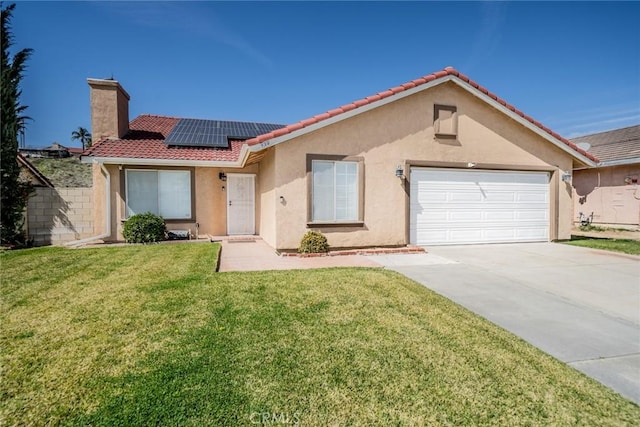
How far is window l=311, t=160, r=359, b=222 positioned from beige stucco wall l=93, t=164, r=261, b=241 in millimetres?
4509

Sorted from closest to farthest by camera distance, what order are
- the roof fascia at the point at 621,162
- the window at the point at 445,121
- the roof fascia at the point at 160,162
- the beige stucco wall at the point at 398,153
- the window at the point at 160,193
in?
the beige stucco wall at the point at 398,153
the window at the point at 445,121
the roof fascia at the point at 160,162
the window at the point at 160,193
the roof fascia at the point at 621,162

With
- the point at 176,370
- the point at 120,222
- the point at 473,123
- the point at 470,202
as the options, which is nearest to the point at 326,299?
the point at 176,370

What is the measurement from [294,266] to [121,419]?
5509 millimetres

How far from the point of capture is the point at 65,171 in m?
24.7

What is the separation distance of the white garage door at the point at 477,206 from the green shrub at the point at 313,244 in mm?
3073

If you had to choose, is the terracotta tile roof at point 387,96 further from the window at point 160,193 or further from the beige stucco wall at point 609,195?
the beige stucco wall at point 609,195

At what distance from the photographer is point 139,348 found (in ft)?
12.2

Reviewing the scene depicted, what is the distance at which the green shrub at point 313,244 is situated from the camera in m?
9.53

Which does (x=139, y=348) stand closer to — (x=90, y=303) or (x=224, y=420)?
(x=224, y=420)

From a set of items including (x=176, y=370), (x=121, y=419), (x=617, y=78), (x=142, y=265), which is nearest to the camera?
(x=121, y=419)

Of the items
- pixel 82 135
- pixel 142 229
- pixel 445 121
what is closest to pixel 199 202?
pixel 142 229

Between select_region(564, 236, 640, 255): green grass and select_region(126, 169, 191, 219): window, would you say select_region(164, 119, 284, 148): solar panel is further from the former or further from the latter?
select_region(564, 236, 640, 255): green grass

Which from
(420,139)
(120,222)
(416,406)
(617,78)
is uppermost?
(617,78)

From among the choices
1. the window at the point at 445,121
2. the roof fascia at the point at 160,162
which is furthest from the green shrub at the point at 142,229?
the window at the point at 445,121
